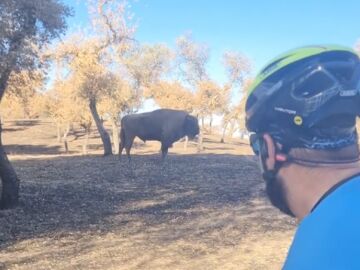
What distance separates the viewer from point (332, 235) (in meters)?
1.40

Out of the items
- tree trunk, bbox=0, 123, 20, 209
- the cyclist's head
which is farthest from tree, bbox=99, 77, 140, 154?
the cyclist's head

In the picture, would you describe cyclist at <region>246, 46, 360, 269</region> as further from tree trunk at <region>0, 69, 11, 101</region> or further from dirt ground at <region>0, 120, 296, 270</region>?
tree trunk at <region>0, 69, 11, 101</region>

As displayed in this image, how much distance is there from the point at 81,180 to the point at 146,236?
8796 mm

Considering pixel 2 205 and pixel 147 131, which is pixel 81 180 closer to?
pixel 2 205

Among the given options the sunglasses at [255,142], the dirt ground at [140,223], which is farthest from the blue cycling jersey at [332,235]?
the dirt ground at [140,223]

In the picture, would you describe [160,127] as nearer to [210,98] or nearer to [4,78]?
[4,78]

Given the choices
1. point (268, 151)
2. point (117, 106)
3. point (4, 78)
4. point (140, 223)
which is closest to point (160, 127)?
point (117, 106)

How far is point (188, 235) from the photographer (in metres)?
10.2

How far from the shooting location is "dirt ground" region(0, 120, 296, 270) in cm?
849

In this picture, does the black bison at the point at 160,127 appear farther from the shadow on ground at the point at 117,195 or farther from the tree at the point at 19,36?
the tree at the point at 19,36

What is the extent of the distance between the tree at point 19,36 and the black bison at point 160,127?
43.0 ft

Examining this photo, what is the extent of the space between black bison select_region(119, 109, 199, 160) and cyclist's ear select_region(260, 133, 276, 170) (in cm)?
2497

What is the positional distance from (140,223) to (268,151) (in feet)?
31.3

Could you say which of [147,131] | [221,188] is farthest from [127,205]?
[147,131]
